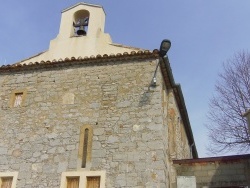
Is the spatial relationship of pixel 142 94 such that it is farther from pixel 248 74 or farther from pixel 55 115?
pixel 248 74

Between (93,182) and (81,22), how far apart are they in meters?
5.58

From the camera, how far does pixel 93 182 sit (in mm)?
7797

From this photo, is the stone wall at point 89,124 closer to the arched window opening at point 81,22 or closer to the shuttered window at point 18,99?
the shuttered window at point 18,99

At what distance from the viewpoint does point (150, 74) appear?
8852 millimetres

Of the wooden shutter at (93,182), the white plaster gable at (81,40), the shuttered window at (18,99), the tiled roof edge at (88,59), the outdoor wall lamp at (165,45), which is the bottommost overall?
the wooden shutter at (93,182)

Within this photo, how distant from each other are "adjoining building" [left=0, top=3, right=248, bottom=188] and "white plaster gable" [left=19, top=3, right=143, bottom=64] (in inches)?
1.6

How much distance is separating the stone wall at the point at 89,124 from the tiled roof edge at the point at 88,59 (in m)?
0.17

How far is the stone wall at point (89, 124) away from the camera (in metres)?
7.83

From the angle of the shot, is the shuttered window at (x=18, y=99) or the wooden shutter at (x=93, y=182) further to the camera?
the shuttered window at (x=18, y=99)

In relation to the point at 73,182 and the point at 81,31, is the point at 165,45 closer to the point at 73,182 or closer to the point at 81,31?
the point at 81,31

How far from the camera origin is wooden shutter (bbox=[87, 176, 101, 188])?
25.4 feet

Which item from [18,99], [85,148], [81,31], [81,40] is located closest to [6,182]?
[85,148]

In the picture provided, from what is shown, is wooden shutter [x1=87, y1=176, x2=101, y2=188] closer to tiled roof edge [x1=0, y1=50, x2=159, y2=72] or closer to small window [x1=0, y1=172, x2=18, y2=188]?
small window [x1=0, y1=172, x2=18, y2=188]

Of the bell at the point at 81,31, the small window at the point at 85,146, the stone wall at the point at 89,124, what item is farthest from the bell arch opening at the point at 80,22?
the small window at the point at 85,146
